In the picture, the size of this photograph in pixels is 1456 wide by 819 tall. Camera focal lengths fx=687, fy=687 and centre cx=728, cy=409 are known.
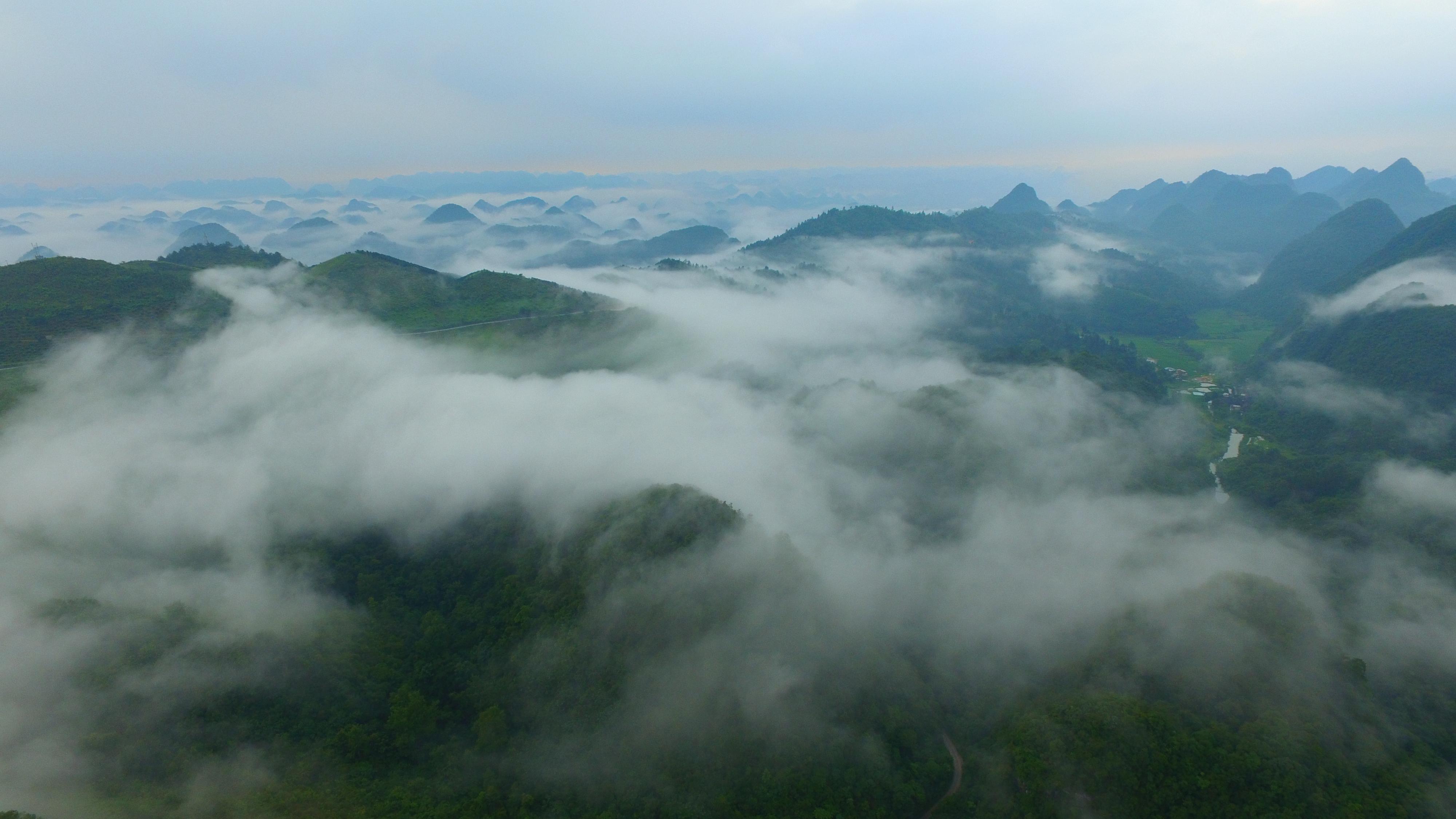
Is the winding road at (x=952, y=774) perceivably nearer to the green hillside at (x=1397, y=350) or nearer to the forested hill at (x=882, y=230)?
the green hillside at (x=1397, y=350)

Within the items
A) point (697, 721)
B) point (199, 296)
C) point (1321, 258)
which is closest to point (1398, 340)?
point (1321, 258)

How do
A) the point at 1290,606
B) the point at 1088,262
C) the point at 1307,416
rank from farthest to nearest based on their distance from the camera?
the point at 1088,262, the point at 1307,416, the point at 1290,606

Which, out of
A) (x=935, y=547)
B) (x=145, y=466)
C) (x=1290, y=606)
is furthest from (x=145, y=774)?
(x=1290, y=606)

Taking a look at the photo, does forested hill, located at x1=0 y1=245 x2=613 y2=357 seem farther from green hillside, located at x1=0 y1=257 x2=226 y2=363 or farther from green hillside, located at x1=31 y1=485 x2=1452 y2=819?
green hillside, located at x1=31 y1=485 x2=1452 y2=819

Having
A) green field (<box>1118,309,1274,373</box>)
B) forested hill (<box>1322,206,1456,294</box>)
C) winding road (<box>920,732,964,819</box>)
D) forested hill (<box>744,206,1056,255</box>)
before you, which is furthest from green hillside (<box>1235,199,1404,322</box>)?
winding road (<box>920,732,964,819</box>)

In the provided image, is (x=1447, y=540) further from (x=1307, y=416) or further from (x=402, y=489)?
(x=402, y=489)

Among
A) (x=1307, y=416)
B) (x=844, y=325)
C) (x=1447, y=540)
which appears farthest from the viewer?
(x=844, y=325)

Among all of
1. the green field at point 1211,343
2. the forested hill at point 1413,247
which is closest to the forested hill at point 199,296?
the green field at point 1211,343
